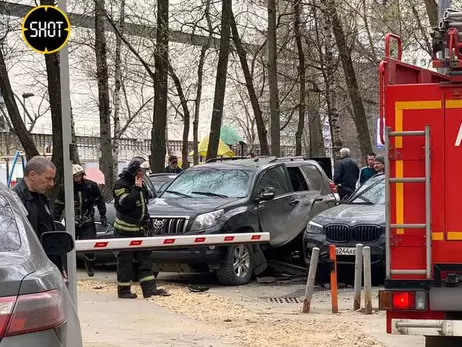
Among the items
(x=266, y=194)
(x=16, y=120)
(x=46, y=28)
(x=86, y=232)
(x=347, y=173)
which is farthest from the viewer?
(x=16, y=120)

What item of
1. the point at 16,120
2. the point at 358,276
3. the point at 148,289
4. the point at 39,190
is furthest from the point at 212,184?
the point at 16,120

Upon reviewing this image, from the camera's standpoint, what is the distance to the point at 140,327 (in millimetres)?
9070

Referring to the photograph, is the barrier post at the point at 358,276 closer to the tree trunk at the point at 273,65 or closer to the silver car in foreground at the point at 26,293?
the silver car in foreground at the point at 26,293

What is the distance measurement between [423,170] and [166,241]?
5.45 m

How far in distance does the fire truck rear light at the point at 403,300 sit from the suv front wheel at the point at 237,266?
6037 mm

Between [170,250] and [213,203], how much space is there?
3.57 feet

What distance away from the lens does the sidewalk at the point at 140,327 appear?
8.26 meters

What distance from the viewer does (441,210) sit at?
6.00 m

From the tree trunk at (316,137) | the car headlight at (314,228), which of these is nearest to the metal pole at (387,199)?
the car headlight at (314,228)

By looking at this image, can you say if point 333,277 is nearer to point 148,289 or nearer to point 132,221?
point 148,289

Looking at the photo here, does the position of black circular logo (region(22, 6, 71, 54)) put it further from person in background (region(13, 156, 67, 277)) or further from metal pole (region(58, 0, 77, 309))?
person in background (region(13, 156, 67, 277))

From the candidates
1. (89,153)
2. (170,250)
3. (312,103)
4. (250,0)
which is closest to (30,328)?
(170,250)

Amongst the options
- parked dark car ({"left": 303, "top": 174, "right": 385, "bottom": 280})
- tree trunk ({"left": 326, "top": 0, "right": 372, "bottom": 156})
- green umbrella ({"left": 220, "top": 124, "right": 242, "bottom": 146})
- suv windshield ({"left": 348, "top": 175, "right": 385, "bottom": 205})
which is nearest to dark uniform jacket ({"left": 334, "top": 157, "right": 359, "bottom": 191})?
suv windshield ({"left": 348, "top": 175, "right": 385, "bottom": 205})

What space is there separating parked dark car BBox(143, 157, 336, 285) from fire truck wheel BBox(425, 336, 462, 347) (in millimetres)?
4689
